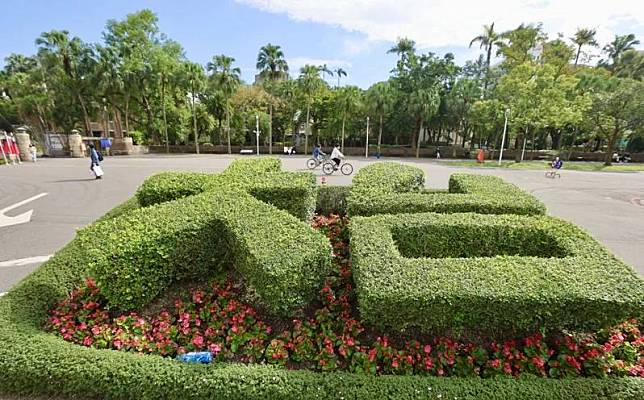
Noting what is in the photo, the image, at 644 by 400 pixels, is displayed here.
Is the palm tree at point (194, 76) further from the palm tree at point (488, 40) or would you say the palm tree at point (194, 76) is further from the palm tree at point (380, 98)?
the palm tree at point (488, 40)

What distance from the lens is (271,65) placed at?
1319 inches

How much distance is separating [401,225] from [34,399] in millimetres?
3837

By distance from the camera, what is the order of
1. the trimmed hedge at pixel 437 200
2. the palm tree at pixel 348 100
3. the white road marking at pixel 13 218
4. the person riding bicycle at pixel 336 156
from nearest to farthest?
the trimmed hedge at pixel 437 200, the white road marking at pixel 13 218, the person riding bicycle at pixel 336 156, the palm tree at pixel 348 100

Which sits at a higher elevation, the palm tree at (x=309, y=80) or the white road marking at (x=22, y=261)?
the palm tree at (x=309, y=80)

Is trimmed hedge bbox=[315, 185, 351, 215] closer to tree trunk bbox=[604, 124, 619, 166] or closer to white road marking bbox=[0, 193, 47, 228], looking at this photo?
white road marking bbox=[0, 193, 47, 228]

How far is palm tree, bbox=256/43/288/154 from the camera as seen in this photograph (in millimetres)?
32688

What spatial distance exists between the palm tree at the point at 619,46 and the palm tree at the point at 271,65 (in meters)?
39.5

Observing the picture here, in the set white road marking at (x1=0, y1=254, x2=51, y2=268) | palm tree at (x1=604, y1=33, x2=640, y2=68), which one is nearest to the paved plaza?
white road marking at (x1=0, y1=254, x2=51, y2=268)

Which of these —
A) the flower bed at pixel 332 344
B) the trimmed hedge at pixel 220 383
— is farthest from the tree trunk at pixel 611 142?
the trimmed hedge at pixel 220 383

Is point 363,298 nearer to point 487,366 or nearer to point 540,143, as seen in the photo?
point 487,366

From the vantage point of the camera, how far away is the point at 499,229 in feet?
12.0

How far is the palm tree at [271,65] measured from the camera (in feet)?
107

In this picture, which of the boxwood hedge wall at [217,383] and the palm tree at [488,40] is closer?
the boxwood hedge wall at [217,383]

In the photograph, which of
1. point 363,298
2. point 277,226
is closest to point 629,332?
point 363,298
